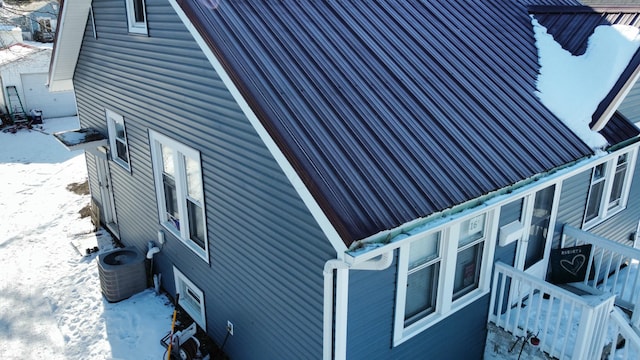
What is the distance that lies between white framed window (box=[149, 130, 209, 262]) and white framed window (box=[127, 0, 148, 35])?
152 cm

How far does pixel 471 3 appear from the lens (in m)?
8.14

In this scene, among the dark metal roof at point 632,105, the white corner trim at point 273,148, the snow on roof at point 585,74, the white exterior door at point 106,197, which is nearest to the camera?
the white corner trim at point 273,148

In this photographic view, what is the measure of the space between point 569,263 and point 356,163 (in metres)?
4.60

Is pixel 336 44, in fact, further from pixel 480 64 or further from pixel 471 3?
pixel 471 3

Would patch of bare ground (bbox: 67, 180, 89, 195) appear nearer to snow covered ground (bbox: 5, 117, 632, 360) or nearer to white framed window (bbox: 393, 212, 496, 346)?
snow covered ground (bbox: 5, 117, 632, 360)

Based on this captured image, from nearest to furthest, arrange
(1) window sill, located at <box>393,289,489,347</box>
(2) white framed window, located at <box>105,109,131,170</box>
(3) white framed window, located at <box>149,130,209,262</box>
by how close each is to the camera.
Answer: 1. (1) window sill, located at <box>393,289,489,347</box>
2. (3) white framed window, located at <box>149,130,209,262</box>
3. (2) white framed window, located at <box>105,109,131,170</box>

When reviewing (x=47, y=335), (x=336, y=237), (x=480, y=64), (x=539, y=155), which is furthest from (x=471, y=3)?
(x=47, y=335)

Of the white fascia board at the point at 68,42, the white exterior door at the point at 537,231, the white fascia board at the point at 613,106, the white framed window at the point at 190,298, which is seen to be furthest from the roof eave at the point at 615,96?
the white fascia board at the point at 68,42

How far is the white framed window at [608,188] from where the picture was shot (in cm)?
797

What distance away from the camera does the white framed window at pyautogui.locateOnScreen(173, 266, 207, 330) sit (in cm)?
722

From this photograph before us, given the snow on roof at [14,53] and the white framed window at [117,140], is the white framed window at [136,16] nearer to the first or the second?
the white framed window at [117,140]

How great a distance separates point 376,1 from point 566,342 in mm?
5105

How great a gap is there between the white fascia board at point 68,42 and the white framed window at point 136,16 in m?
1.78

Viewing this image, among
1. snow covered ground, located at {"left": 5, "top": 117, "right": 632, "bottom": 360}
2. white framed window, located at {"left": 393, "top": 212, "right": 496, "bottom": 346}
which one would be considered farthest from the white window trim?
snow covered ground, located at {"left": 5, "top": 117, "right": 632, "bottom": 360}
